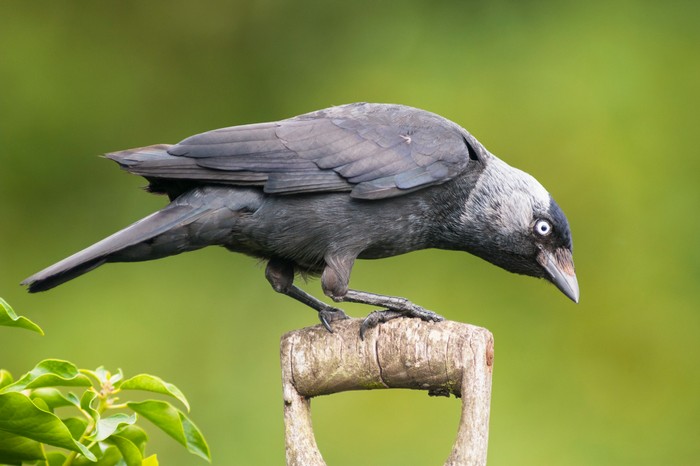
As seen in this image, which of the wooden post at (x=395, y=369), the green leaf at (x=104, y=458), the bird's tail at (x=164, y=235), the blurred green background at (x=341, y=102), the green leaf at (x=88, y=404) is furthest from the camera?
the blurred green background at (x=341, y=102)

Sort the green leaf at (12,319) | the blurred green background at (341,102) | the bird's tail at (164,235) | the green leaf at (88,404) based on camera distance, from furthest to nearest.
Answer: the blurred green background at (341,102)
the bird's tail at (164,235)
the green leaf at (88,404)
the green leaf at (12,319)

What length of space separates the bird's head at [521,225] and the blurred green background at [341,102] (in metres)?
2.23

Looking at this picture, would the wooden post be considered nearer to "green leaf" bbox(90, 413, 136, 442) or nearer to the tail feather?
the tail feather

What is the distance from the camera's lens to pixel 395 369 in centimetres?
390

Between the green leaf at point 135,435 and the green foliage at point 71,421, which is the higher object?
the green foliage at point 71,421

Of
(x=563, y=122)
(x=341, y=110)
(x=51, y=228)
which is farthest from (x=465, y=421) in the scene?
(x=51, y=228)

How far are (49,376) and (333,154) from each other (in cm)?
193

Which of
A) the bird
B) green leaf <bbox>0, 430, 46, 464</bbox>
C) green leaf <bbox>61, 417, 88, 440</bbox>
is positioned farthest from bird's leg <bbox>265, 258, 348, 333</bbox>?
green leaf <bbox>0, 430, 46, 464</bbox>

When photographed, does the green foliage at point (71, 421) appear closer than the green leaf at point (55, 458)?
Yes

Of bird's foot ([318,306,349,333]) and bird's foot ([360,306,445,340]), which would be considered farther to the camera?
bird's foot ([318,306,349,333])

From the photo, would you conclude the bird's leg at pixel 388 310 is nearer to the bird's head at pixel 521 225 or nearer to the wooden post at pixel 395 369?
the wooden post at pixel 395 369

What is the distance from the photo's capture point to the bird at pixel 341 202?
446 centimetres

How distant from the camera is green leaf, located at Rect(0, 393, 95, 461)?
2.93 m

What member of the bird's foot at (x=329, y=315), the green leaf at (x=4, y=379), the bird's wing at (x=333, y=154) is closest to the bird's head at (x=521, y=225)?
the bird's wing at (x=333, y=154)
